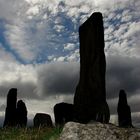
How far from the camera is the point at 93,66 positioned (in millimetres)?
29438

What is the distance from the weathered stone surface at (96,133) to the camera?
23.8ft

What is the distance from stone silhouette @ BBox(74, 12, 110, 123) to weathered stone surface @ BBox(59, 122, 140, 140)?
1918 centimetres

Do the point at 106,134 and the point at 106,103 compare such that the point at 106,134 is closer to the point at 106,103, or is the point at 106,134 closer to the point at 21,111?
the point at 106,103

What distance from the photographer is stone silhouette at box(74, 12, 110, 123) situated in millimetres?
27900

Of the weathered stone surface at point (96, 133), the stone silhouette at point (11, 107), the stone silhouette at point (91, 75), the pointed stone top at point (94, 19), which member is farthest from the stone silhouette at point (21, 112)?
the weathered stone surface at point (96, 133)

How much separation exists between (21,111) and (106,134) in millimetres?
38267

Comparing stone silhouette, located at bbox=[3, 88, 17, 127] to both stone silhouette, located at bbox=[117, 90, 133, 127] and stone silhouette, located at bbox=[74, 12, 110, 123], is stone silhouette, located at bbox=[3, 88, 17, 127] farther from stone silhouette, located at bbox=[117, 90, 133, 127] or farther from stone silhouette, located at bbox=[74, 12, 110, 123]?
stone silhouette, located at bbox=[74, 12, 110, 123]

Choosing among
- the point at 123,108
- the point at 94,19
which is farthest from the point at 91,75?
the point at 123,108

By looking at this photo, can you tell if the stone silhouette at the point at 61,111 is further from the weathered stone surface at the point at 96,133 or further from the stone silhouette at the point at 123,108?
the weathered stone surface at the point at 96,133

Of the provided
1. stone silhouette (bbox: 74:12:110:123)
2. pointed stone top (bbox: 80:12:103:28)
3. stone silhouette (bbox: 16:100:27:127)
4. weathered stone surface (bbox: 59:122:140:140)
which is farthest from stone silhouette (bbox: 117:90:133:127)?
weathered stone surface (bbox: 59:122:140:140)

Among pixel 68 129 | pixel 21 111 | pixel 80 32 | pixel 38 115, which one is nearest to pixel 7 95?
pixel 21 111

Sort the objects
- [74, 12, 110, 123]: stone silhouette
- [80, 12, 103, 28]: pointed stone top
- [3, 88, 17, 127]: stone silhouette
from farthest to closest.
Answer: [3, 88, 17, 127]: stone silhouette
[80, 12, 103, 28]: pointed stone top
[74, 12, 110, 123]: stone silhouette

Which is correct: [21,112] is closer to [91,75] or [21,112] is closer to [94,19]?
[91,75]

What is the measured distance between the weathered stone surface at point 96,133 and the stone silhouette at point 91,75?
62.9 ft
